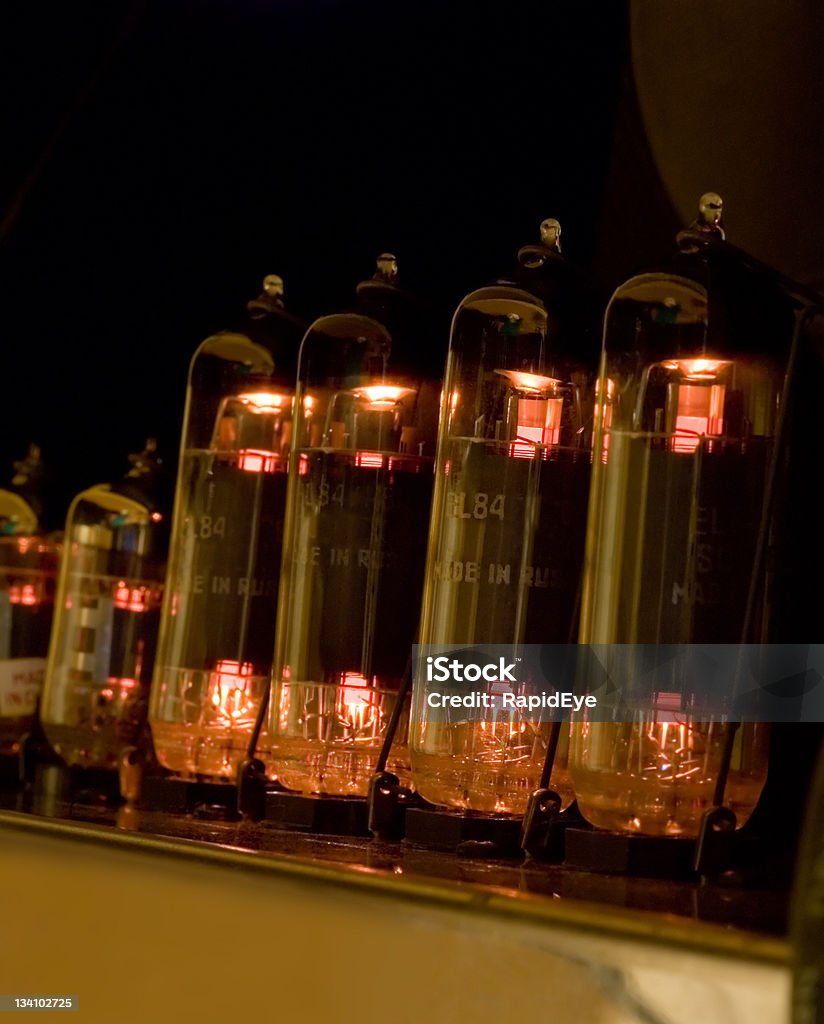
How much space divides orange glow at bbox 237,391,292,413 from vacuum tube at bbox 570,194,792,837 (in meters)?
0.34

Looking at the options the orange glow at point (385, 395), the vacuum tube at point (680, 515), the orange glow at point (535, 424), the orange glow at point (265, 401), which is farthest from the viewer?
the orange glow at point (265, 401)

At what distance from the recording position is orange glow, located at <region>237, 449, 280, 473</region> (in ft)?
3.48

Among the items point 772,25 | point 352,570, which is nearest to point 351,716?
point 352,570

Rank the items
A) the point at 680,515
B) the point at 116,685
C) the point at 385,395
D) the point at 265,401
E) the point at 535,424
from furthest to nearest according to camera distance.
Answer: the point at 116,685, the point at 265,401, the point at 385,395, the point at 535,424, the point at 680,515

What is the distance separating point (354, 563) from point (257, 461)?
0.58 feet

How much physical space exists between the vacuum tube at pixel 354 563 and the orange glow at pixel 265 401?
11cm

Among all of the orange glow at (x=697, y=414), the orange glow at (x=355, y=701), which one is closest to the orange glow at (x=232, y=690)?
the orange glow at (x=355, y=701)

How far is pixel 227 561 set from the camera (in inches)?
41.1

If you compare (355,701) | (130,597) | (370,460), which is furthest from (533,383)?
(130,597)

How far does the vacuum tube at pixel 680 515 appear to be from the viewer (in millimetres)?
744

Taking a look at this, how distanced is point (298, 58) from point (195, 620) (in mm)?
559

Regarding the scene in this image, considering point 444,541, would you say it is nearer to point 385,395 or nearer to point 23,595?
point 385,395

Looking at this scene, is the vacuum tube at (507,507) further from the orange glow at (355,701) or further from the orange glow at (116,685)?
the orange glow at (116,685)

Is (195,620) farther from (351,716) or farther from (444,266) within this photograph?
(444,266)
